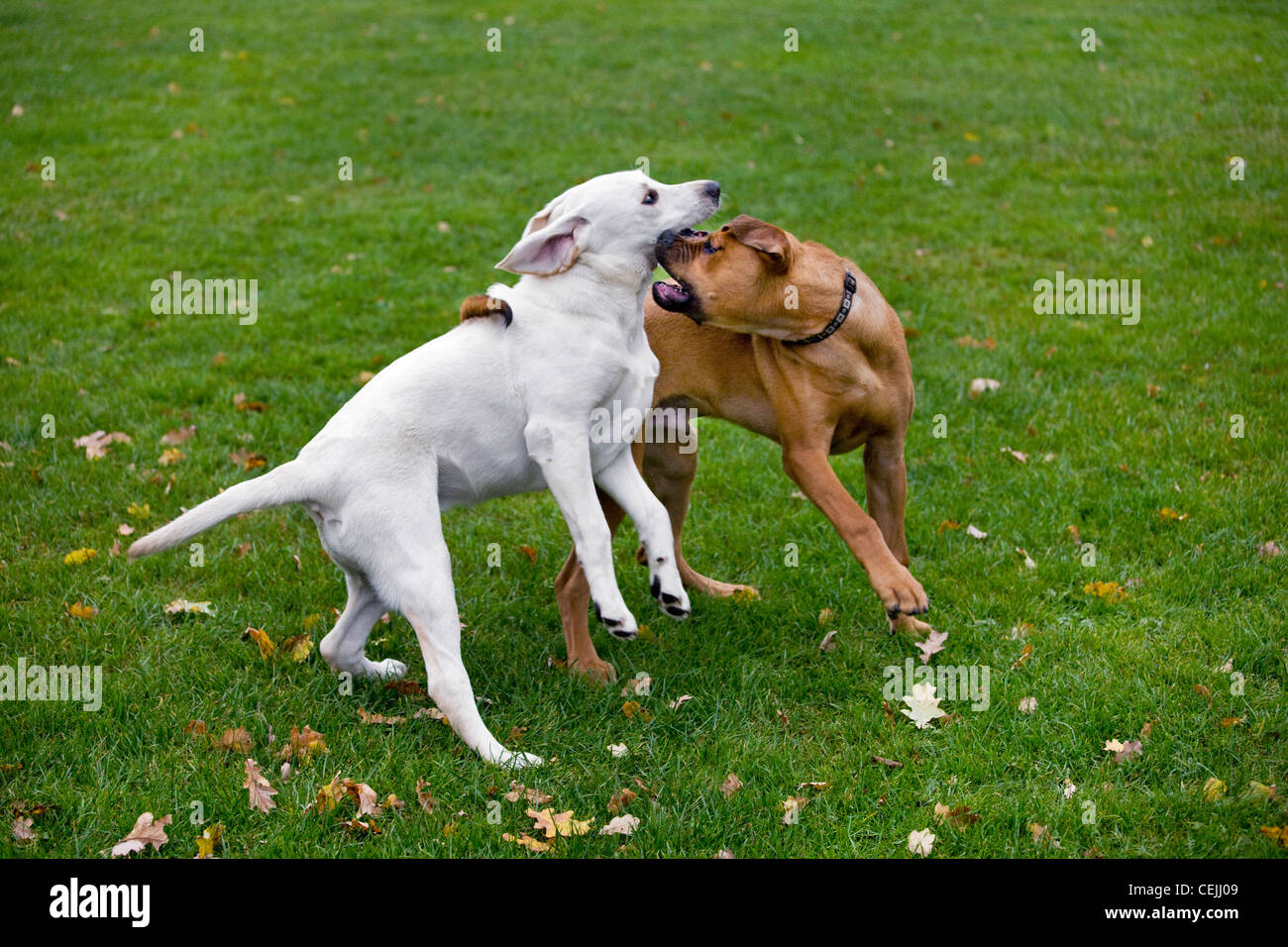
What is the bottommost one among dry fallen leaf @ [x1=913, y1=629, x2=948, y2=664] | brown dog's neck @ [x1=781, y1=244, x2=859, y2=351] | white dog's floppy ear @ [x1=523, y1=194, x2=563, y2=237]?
dry fallen leaf @ [x1=913, y1=629, x2=948, y2=664]

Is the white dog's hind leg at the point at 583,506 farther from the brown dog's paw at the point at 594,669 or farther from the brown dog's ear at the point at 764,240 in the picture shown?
the brown dog's ear at the point at 764,240

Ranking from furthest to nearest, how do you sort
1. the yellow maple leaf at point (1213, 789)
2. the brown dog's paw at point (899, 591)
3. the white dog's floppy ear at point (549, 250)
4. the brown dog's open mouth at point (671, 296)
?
the brown dog's open mouth at point (671, 296) < the brown dog's paw at point (899, 591) < the white dog's floppy ear at point (549, 250) < the yellow maple leaf at point (1213, 789)

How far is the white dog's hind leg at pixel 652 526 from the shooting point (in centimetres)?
421

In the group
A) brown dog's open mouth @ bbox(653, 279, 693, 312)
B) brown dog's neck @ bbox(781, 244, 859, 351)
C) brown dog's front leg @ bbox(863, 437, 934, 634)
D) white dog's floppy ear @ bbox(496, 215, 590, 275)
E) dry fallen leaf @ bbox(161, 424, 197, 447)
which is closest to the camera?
white dog's floppy ear @ bbox(496, 215, 590, 275)

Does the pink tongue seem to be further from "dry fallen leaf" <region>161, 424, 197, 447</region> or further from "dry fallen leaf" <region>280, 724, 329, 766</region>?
"dry fallen leaf" <region>161, 424, 197, 447</region>

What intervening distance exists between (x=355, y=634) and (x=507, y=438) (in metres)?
1.09

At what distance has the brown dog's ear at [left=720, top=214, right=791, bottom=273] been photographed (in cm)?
485

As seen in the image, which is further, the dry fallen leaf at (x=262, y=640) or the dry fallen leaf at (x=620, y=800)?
the dry fallen leaf at (x=262, y=640)

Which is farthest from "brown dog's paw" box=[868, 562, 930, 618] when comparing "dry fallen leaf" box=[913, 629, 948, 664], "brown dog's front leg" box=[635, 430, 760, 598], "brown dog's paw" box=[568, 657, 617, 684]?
"brown dog's paw" box=[568, 657, 617, 684]

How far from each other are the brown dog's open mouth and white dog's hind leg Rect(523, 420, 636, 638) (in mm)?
829

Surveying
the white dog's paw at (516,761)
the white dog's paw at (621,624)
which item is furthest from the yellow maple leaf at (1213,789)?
the white dog's paw at (516,761)

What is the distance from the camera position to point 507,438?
4.37m

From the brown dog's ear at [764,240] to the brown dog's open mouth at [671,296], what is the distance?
1.13ft

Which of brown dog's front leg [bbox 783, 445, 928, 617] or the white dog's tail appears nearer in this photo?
the white dog's tail
